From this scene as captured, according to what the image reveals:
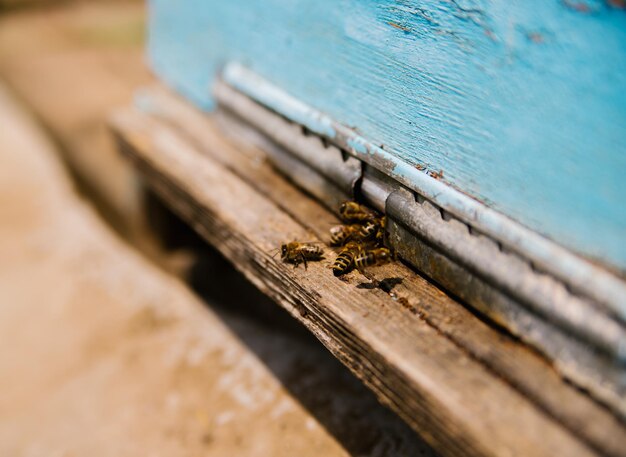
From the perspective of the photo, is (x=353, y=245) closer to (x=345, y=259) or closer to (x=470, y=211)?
(x=345, y=259)

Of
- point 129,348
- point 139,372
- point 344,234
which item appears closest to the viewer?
point 344,234

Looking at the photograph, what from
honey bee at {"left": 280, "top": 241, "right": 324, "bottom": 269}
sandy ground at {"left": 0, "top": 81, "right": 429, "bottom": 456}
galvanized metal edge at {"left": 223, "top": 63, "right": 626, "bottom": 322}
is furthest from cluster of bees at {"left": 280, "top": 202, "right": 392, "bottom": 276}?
sandy ground at {"left": 0, "top": 81, "right": 429, "bottom": 456}

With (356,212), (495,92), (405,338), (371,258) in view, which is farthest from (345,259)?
(495,92)

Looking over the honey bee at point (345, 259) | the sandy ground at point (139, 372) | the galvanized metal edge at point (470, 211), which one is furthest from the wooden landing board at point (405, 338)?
the sandy ground at point (139, 372)

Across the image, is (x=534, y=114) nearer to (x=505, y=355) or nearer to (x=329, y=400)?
(x=505, y=355)

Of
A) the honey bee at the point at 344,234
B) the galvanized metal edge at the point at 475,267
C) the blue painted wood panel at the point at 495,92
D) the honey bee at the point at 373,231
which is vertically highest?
the blue painted wood panel at the point at 495,92

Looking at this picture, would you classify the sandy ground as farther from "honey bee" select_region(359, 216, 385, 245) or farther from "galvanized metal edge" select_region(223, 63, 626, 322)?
"galvanized metal edge" select_region(223, 63, 626, 322)

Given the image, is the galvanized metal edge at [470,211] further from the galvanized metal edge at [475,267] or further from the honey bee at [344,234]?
the honey bee at [344,234]
